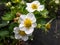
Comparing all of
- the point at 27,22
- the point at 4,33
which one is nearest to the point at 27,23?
the point at 27,22

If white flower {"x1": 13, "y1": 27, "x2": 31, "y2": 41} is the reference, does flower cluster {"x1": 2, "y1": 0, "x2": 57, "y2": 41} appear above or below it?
above

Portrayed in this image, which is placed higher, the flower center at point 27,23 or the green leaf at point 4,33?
the flower center at point 27,23

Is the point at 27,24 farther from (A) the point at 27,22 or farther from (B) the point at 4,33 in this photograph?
(B) the point at 4,33

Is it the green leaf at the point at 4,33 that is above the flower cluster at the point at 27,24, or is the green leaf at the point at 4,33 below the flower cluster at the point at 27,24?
below

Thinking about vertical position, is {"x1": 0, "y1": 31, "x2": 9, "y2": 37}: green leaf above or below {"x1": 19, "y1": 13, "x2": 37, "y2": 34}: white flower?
below

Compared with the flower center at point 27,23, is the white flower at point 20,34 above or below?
below

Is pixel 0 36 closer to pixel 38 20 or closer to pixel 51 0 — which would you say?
pixel 38 20

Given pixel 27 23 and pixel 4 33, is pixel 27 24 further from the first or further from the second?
pixel 4 33

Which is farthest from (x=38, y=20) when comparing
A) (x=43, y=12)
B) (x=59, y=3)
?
(x=59, y=3)
